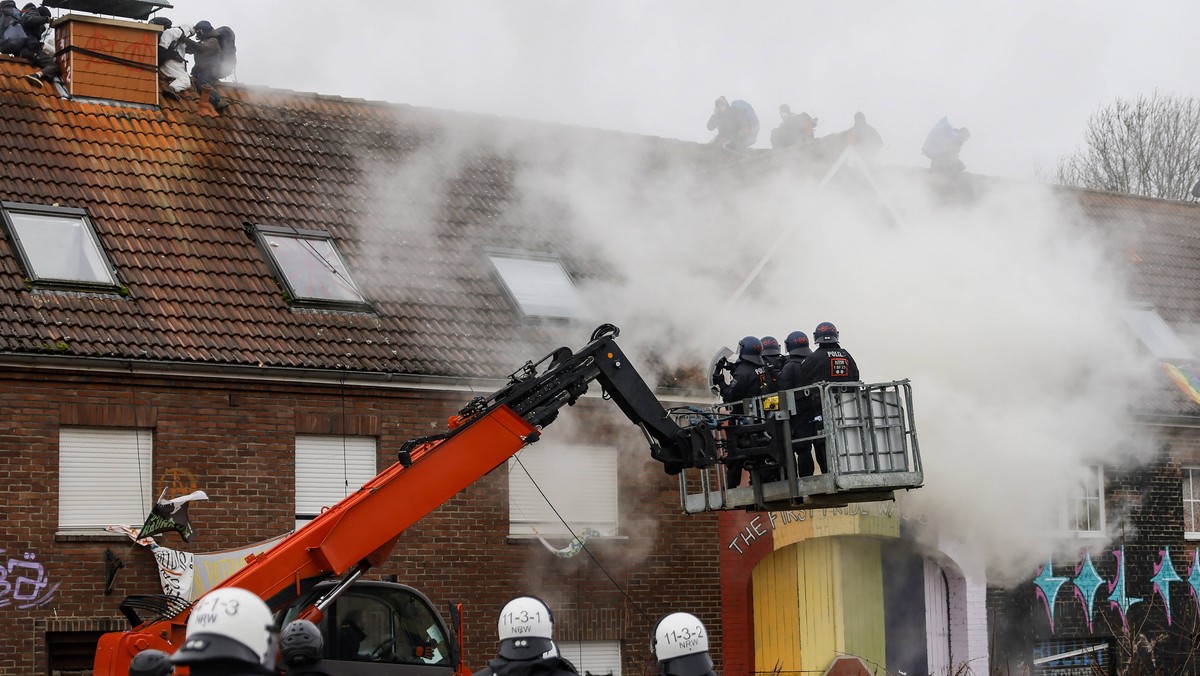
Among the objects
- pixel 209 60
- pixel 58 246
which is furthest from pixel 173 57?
pixel 58 246

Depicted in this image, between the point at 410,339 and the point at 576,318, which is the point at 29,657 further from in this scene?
the point at 576,318

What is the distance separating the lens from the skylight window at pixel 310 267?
58.9 ft

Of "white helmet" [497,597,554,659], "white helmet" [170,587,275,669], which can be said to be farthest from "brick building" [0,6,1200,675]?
"white helmet" [170,587,275,669]

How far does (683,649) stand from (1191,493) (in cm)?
1803

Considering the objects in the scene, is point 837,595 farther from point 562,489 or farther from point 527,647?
point 527,647

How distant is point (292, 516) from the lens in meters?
17.0

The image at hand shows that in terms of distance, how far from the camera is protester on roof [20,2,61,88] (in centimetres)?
1899

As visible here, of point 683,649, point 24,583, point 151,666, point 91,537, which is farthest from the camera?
point 91,537

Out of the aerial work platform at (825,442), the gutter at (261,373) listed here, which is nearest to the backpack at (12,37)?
the gutter at (261,373)

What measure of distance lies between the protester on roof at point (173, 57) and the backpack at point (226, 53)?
420 millimetres

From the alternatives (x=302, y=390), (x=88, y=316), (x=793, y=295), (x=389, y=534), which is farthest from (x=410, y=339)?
(x=389, y=534)

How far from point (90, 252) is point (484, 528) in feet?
16.3

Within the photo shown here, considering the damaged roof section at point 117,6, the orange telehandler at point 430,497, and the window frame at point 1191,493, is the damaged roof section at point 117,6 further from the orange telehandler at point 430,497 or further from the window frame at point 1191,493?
the window frame at point 1191,493

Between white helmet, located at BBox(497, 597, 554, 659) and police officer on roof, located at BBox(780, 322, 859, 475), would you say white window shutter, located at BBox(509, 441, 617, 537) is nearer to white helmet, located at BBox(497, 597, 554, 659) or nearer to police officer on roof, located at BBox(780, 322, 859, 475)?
police officer on roof, located at BBox(780, 322, 859, 475)
